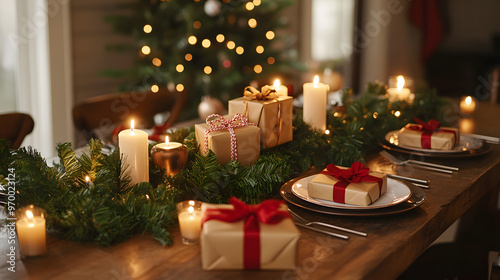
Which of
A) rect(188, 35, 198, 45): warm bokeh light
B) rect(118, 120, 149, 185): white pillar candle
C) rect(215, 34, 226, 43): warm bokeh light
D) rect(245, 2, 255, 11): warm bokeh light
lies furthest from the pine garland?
rect(245, 2, 255, 11): warm bokeh light

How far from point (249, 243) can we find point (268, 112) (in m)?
0.50

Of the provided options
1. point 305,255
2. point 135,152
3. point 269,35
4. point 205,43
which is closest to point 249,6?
point 269,35

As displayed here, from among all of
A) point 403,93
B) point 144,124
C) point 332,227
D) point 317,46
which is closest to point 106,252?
point 332,227

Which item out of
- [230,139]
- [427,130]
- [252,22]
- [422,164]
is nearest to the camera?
[230,139]

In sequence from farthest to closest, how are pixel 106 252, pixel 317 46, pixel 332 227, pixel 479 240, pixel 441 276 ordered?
pixel 317 46 < pixel 479 240 < pixel 441 276 < pixel 332 227 < pixel 106 252

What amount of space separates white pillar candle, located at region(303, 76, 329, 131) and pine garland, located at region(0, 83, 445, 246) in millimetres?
51

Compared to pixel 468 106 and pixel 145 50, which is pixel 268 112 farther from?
pixel 145 50

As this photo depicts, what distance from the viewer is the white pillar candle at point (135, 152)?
1.11m

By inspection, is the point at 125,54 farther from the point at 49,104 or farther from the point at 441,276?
the point at 441,276

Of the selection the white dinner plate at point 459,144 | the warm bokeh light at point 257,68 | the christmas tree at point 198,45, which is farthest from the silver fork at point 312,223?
the warm bokeh light at point 257,68

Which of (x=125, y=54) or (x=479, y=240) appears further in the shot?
(x=125, y=54)

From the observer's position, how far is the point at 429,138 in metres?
1.50

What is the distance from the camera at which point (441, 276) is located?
152 cm

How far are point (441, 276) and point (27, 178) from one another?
111cm
